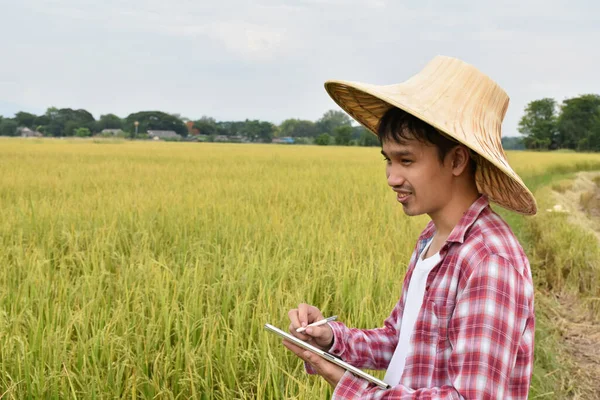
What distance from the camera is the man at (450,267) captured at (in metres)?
0.81

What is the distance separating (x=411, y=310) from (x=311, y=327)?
0.19 meters

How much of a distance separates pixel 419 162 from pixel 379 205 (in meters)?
4.49

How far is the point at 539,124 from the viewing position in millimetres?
51719

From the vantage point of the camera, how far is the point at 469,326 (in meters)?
0.82

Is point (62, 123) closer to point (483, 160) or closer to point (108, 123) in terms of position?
point (108, 123)

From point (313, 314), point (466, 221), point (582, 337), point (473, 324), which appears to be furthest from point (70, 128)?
point (473, 324)

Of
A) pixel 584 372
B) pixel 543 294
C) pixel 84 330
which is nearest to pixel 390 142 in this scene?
pixel 84 330

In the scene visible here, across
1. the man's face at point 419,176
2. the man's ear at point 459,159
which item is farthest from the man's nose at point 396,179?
the man's ear at point 459,159

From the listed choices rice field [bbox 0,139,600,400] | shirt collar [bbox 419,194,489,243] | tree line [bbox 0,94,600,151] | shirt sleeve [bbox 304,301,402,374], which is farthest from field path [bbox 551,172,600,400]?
tree line [bbox 0,94,600,151]

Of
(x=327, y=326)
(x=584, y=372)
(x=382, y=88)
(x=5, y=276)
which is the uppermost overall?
(x=382, y=88)

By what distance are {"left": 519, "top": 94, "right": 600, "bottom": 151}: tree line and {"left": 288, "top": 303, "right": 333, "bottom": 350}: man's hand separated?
47375mm

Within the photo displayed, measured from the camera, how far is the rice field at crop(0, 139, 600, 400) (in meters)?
1.69

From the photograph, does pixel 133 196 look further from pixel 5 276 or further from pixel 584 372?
pixel 584 372

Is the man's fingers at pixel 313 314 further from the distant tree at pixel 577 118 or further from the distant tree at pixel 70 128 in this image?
the distant tree at pixel 70 128
